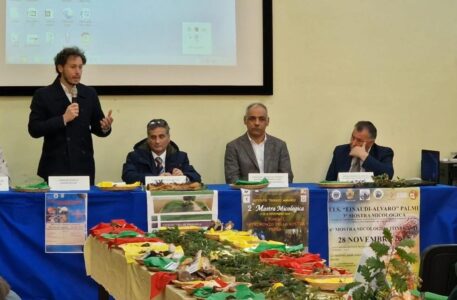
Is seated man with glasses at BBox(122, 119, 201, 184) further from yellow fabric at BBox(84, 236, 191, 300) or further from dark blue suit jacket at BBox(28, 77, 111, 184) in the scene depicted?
yellow fabric at BBox(84, 236, 191, 300)

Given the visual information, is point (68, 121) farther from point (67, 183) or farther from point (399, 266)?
point (399, 266)

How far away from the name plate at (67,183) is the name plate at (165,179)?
1.13ft

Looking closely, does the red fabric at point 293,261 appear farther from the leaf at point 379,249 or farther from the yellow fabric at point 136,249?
the leaf at point 379,249

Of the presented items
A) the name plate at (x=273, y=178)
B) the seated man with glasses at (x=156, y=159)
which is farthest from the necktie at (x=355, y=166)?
the seated man with glasses at (x=156, y=159)

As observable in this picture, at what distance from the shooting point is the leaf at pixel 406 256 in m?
1.67

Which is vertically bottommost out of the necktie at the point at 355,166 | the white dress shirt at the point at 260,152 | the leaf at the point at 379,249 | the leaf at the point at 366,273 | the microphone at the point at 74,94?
the leaf at the point at 366,273

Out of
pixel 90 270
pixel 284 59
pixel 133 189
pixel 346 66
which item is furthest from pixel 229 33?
pixel 90 270

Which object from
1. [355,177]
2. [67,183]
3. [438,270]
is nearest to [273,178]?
[355,177]

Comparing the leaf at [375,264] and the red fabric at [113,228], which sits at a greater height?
the leaf at [375,264]

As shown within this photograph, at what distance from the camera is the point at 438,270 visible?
270cm

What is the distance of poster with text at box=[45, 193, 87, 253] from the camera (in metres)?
4.29

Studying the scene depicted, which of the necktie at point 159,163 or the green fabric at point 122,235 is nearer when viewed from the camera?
the green fabric at point 122,235

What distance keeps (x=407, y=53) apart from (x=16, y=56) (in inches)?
117

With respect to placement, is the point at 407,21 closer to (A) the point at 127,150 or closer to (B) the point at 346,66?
(B) the point at 346,66
